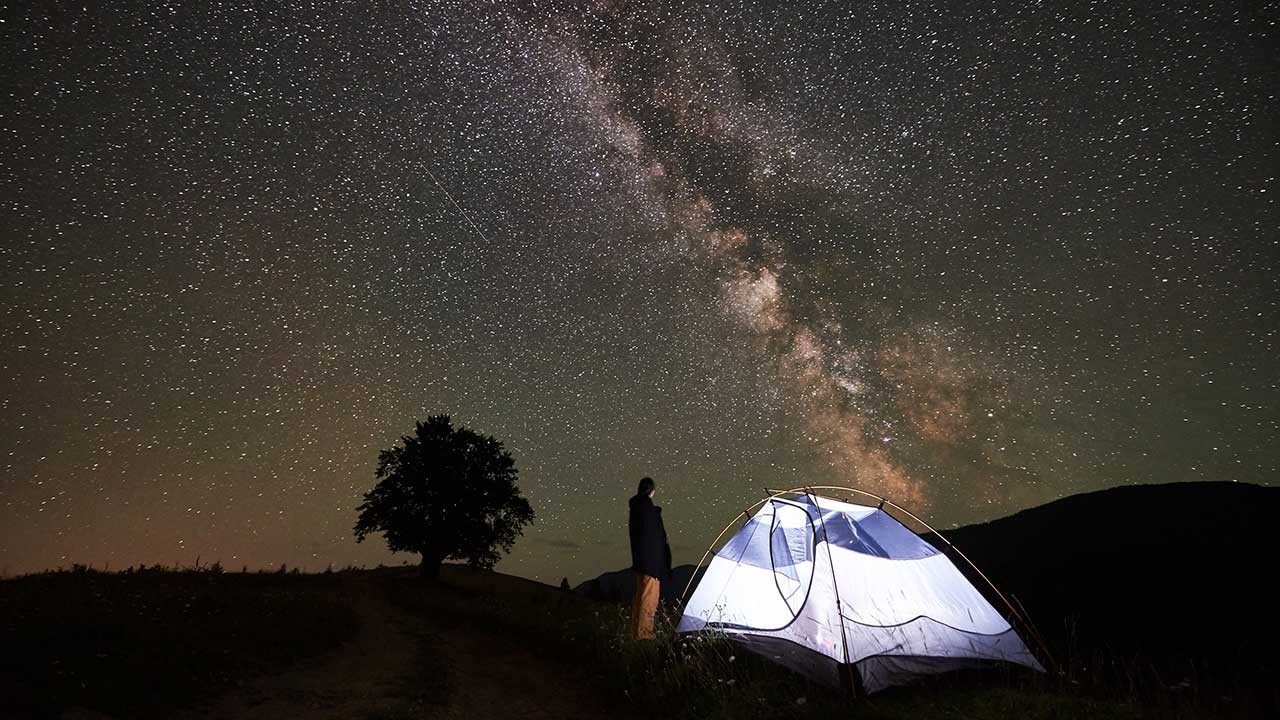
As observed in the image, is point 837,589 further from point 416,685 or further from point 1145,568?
point 1145,568

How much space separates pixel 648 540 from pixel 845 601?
3208 mm

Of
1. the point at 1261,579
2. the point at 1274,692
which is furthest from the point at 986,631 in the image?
the point at 1261,579

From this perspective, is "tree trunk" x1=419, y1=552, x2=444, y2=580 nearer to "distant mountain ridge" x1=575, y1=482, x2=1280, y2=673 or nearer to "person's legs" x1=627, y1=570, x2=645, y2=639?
"distant mountain ridge" x1=575, y1=482, x2=1280, y2=673

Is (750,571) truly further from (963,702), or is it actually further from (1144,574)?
(1144,574)

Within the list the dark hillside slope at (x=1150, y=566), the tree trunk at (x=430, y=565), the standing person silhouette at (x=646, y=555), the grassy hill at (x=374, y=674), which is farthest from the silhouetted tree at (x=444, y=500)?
the dark hillside slope at (x=1150, y=566)

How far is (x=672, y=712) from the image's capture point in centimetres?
696

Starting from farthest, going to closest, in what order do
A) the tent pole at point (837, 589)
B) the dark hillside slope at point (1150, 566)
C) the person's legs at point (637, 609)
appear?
the dark hillside slope at point (1150, 566) < the person's legs at point (637, 609) < the tent pole at point (837, 589)

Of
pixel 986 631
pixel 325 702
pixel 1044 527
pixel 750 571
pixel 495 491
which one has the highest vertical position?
pixel 1044 527

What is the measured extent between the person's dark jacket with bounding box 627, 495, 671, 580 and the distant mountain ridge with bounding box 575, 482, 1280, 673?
1733mm

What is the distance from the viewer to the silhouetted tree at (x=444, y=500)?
21.4 m

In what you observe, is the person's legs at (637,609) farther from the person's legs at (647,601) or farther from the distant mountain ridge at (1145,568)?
the distant mountain ridge at (1145,568)

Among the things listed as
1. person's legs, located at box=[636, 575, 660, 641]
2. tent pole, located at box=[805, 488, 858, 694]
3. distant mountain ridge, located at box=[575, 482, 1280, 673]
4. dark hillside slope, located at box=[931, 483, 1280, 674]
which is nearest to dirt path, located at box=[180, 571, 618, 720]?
person's legs, located at box=[636, 575, 660, 641]

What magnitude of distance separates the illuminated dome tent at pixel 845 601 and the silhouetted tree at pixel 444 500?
46.5 ft

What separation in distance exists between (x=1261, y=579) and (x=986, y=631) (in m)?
47.3
